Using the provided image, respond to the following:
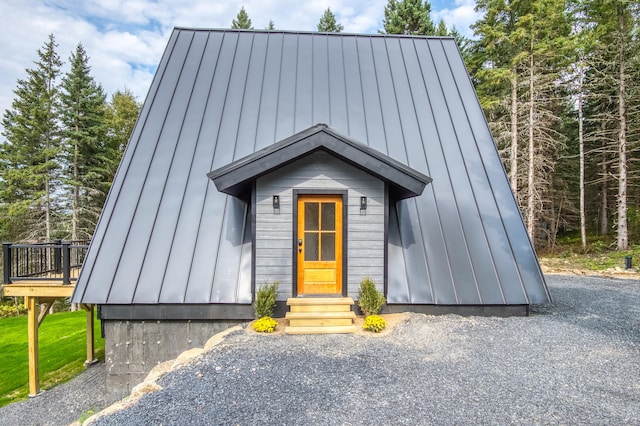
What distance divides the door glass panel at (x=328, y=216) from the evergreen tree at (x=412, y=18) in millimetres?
17181

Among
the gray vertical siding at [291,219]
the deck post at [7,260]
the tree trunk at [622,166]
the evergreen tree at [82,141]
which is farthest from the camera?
the evergreen tree at [82,141]

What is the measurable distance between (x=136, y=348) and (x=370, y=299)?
3.55m

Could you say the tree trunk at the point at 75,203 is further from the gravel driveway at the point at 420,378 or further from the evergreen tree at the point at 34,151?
the gravel driveway at the point at 420,378

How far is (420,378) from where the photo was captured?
3168 mm

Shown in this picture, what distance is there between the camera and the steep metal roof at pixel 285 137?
4.94 meters

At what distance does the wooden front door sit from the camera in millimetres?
5031

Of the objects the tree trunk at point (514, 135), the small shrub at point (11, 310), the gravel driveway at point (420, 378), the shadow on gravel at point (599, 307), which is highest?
the tree trunk at point (514, 135)

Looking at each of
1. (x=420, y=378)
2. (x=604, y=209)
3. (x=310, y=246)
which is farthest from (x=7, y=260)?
(x=604, y=209)

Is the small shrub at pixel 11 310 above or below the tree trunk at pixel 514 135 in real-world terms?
below

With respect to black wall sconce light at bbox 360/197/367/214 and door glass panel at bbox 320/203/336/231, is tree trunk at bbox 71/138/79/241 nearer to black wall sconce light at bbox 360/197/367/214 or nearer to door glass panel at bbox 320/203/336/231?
door glass panel at bbox 320/203/336/231

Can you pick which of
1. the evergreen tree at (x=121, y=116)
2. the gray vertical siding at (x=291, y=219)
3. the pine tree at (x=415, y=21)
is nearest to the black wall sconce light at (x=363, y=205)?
the gray vertical siding at (x=291, y=219)

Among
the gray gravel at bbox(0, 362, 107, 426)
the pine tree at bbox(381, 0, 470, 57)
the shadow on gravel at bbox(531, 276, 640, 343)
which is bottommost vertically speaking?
the gray gravel at bbox(0, 362, 107, 426)

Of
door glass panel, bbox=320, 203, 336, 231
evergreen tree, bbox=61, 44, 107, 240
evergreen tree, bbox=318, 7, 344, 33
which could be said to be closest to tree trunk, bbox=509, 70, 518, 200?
door glass panel, bbox=320, 203, 336, 231

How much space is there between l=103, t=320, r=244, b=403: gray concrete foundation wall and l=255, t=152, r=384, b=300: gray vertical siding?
144 cm
